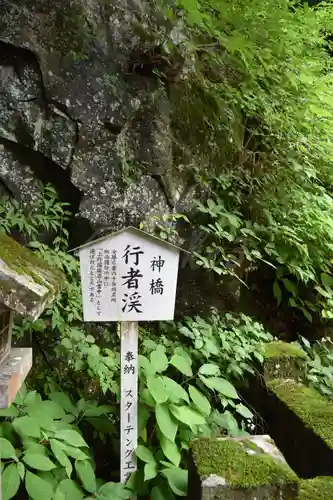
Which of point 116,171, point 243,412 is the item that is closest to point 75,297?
point 116,171

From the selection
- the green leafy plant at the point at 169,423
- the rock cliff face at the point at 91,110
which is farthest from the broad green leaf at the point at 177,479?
the rock cliff face at the point at 91,110

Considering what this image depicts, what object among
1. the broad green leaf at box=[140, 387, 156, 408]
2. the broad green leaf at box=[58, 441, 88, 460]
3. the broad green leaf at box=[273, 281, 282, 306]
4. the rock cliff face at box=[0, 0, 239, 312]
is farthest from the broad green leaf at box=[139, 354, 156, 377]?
the broad green leaf at box=[273, 281, 282, 306]

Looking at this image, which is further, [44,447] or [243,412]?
[243,412]

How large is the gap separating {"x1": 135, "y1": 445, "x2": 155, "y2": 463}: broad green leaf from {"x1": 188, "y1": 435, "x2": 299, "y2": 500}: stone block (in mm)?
423

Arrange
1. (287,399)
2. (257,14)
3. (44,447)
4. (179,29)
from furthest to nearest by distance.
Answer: (257,14)
(179,29)
(287,399)
(44,447)

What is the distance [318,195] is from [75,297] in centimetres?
392

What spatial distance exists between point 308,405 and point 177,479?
1.52 metres

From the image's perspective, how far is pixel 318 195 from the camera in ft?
20.4

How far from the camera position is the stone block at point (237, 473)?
2.42 m

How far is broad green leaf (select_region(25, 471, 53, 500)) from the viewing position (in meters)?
2.49

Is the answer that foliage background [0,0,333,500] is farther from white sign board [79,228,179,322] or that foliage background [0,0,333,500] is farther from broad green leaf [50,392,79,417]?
white sign board [79,228,179,322]

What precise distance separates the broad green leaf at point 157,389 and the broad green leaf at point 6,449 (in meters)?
1.02

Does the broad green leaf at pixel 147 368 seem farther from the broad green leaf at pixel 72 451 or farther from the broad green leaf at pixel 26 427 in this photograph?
the broad green leaf at pixel 26 427

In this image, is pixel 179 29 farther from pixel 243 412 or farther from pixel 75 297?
pixel 243 412
